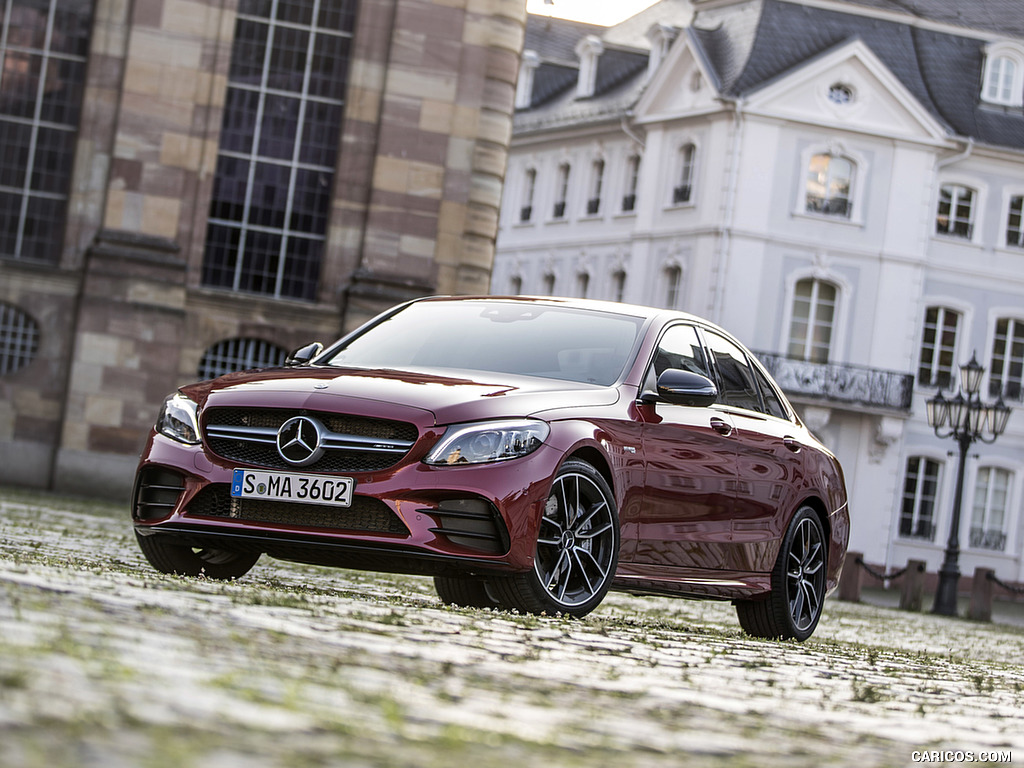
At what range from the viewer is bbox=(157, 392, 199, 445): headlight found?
8375 millimetres

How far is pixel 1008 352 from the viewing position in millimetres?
47344

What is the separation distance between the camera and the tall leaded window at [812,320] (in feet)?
149

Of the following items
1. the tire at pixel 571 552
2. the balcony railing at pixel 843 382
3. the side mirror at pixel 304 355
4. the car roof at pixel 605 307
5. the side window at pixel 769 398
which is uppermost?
the balcony railing at pixel 843 382

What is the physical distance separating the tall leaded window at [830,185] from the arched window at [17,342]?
83.8 feet

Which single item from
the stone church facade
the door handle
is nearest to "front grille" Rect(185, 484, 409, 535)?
the door handle

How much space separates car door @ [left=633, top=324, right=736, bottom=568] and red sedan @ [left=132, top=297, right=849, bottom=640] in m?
0.01

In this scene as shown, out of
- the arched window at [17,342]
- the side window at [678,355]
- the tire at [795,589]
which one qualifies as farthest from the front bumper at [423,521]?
→ the arched window at [17,342]

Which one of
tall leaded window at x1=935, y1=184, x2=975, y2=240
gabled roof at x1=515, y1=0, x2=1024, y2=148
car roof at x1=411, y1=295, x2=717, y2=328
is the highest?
gabled roof at x1=515, y1=0, x2=1024, y2=148

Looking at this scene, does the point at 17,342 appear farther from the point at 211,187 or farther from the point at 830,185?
the point at 830,185

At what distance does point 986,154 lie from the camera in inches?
1848

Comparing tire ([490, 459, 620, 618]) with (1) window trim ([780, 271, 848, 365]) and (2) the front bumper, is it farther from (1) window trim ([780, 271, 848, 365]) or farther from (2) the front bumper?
(1) window trim ([780, 271, 848, 365])

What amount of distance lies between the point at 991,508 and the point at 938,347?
4265mm

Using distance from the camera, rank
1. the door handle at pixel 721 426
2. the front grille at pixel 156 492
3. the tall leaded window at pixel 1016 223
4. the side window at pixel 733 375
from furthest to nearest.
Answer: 1. the tall leaded window at pixel 1016 223
2. the side window at pixel 733 375
3. the door handle at pixel 721 426
4. the front grille at pixel 156 492

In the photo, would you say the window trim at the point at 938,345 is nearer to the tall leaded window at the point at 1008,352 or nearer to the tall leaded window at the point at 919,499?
the tall leaded window at the point at 1008,352
